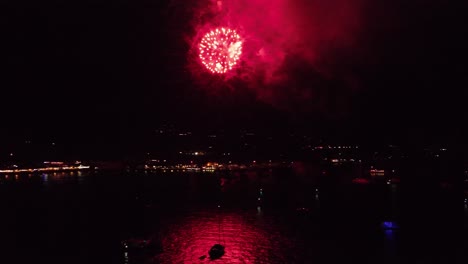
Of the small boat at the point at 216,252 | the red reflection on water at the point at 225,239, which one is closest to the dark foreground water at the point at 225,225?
the red reflection on water at the point at 225,239

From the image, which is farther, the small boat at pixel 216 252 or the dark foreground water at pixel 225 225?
the dark foreground water at pixel 225 225

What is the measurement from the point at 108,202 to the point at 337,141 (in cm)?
7831

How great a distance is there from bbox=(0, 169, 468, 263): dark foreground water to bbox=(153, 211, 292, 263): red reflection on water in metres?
0.09

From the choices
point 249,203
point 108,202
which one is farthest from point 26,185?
point 249,203

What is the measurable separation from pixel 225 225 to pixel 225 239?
298 inches

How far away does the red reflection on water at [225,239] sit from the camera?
41.8m

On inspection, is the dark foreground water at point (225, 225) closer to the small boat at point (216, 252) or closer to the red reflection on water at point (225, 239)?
the red reflection on water at point (225, 239)

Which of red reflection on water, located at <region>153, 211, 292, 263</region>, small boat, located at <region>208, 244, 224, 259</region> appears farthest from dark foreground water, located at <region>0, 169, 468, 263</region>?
small boat, located at <region>208, 244, 224, 259</region>

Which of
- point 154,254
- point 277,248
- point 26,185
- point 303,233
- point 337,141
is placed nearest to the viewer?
point 154,254

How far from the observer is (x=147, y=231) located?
5312 cm

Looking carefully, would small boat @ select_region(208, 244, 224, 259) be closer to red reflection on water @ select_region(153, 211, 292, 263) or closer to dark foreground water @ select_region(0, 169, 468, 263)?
red reflection on water @ select_region(153, 211, 292, 263)

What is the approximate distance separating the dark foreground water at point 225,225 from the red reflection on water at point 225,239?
91 millimetres

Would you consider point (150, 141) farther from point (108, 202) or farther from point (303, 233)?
point (303, 233)

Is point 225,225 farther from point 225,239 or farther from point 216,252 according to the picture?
point 216,252
